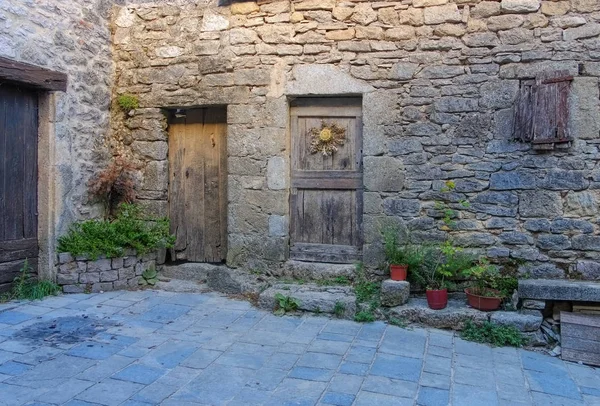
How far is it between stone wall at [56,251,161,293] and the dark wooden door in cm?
31

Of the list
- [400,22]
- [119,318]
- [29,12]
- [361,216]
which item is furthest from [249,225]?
[29,12]

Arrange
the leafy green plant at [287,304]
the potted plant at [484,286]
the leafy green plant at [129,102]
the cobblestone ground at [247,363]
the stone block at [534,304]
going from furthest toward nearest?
the leafy green plant at [129,102], the leafy green plant at [287,304], the potted plant at [484,286], the stone block at [534,304], the cobblestone ground at [247,363]

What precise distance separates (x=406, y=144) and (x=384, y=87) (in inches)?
24.2

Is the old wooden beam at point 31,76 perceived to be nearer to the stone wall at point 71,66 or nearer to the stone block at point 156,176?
the stone wall at point 71,66

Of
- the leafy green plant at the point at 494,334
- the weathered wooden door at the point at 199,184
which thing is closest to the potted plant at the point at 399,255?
the leafy green plant at the point at 494,334

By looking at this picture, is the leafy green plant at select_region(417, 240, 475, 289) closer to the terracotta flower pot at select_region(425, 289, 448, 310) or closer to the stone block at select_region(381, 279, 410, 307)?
the terracotta flower pot at select_region(425, 289, 448, 310)

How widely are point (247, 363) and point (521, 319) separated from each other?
2.27 metres

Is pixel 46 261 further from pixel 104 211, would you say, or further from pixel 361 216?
pixel 361 216

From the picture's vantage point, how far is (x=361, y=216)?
16.4 feet

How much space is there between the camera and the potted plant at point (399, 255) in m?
4.45

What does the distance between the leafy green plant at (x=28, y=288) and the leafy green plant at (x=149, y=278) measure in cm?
83

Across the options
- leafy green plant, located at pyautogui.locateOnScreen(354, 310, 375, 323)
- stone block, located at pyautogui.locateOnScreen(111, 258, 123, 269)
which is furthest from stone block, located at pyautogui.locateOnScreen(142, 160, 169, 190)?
leafy green plant, located at pyautogui.locateOnScreen(354, 310, 375, 323)

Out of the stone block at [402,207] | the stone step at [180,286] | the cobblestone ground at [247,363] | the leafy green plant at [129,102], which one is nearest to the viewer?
the cobblestone ground at [247,363]

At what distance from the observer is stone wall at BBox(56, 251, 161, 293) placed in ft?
15.9
